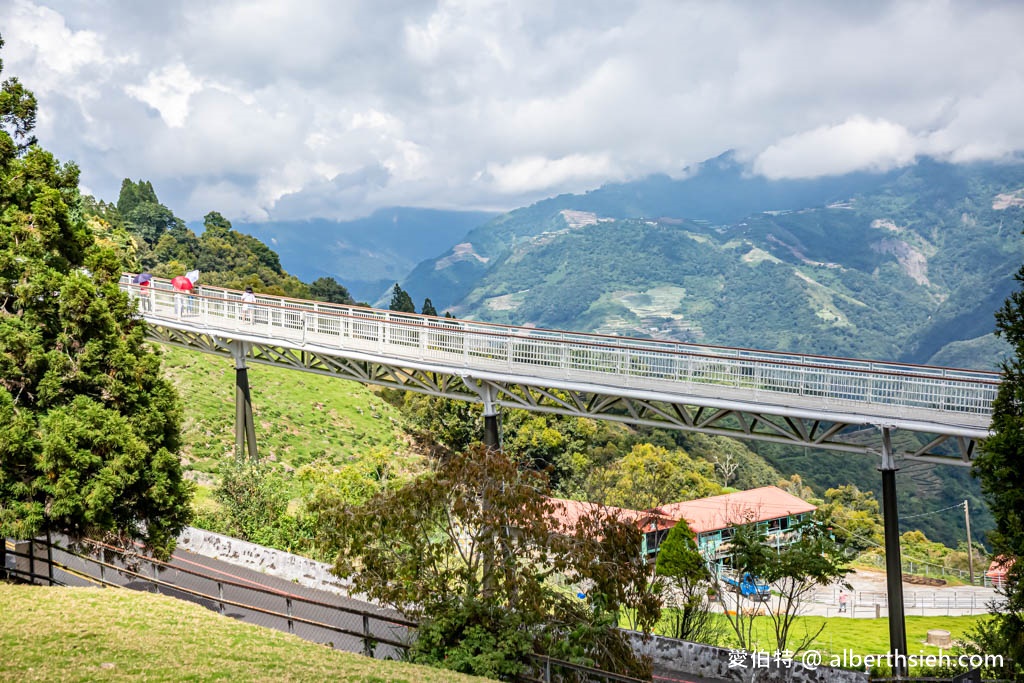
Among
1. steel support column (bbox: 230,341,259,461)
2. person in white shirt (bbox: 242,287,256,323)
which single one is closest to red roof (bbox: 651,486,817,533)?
steel support column (bbox: 230,341,259,461)

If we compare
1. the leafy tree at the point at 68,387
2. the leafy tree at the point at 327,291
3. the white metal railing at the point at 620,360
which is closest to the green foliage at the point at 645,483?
the white metal railing at the point at 620,360

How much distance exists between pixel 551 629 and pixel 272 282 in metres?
65.9

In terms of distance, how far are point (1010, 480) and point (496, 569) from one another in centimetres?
767

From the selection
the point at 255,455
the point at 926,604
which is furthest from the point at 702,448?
the point at 255,455

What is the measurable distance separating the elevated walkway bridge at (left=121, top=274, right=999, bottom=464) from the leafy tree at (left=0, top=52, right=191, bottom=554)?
724cm

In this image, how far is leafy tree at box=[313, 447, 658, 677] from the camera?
464 inches

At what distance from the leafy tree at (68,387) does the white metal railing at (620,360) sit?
282 inches

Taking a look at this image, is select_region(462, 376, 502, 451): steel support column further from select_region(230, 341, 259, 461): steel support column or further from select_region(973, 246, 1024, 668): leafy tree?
select_region(973, 246, 1024, 668): leafy tree

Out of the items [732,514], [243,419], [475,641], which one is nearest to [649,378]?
[475,641]

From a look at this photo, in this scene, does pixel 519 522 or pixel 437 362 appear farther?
pixel 437 362

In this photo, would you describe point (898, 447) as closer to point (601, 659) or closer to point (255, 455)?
point (601, 659)

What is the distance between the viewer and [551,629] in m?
12.1

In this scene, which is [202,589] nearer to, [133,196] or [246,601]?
[246,601]

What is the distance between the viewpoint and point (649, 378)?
62.2ft
